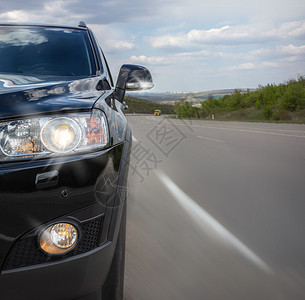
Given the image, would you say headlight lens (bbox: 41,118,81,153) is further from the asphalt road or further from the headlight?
the asphalt road

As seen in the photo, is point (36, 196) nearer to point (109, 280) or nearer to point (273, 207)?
point (109, 280)

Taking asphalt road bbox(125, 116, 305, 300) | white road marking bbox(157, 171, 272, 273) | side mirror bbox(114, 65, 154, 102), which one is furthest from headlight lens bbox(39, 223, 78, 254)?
side mirror bbox(114, 65, 154, 102)

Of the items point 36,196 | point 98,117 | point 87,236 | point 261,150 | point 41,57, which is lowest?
point 261,150

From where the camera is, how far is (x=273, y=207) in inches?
167

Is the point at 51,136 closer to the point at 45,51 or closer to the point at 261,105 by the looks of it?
the point at 45,51

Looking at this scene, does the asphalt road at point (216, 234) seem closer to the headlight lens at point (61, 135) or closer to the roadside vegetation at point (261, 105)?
the headlight lens at point (61, 135)

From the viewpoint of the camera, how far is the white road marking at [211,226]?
2859mm

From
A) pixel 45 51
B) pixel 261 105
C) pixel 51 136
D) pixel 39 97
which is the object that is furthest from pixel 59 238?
pixel 261 105

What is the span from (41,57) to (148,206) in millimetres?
2156

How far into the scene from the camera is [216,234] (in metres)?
3.39

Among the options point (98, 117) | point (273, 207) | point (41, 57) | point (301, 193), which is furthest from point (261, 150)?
point (98, 117)

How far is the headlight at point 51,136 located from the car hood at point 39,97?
0.13 ft

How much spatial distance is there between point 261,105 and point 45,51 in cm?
6488

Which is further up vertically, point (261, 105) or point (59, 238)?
point (59, 238)
